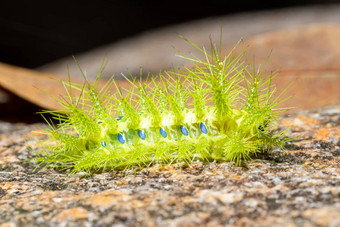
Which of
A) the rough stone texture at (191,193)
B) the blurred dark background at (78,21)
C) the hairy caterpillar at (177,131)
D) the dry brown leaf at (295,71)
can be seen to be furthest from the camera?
the blurred dark background at (78,21)

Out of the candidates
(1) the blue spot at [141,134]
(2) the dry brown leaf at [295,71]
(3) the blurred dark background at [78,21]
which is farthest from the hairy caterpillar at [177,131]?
(3) the blurred dark background at [78,21]

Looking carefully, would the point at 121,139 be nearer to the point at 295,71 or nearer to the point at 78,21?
the point at 295,71

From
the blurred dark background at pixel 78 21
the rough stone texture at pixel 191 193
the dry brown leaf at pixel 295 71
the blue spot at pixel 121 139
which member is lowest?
the rough stone texture at pixel 191 193

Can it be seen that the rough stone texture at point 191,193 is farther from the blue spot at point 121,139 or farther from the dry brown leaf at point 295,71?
the dry brown leaf at point 295,71

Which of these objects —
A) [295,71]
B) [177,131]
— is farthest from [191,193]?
[295,71]

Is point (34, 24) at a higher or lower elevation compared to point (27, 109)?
higher

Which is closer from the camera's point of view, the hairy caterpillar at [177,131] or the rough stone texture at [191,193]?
the rough stone texture at [191,193]

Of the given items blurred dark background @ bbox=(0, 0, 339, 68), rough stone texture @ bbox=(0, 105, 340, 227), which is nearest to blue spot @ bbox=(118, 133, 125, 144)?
rough stone texture @ bbox=(0, 105, 340, 227)

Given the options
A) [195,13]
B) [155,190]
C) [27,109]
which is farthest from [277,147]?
[195,13]

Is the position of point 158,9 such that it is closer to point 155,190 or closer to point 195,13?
point 195,13
